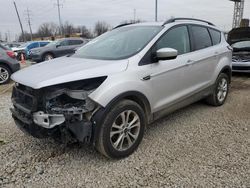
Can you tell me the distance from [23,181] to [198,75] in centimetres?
309

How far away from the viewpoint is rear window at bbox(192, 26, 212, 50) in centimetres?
428

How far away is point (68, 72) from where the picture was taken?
2840 mm

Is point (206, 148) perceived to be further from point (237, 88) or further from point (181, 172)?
point (237, 88)

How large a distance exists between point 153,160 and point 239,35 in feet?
26.2

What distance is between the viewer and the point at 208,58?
14.6ft

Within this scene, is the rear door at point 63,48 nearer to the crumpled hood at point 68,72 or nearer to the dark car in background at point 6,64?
the dark car in background at point 6,64

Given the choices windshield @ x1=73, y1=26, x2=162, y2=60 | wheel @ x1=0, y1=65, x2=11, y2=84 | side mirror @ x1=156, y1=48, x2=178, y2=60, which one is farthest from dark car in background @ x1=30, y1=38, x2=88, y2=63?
side mirror @ x1=156, y1=48, x2=178, y2=60

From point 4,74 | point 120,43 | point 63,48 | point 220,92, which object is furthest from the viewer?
point 63,48

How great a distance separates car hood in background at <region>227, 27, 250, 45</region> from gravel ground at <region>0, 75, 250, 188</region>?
5961mm

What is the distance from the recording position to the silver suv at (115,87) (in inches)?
108

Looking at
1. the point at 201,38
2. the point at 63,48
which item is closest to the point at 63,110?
the point at 201,38

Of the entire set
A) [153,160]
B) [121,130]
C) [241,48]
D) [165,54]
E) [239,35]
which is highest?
[165,54]

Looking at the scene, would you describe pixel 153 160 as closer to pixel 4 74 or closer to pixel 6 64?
pixel 4 74

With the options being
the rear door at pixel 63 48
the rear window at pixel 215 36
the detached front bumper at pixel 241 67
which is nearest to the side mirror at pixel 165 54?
the rear window at pixel 215 36
